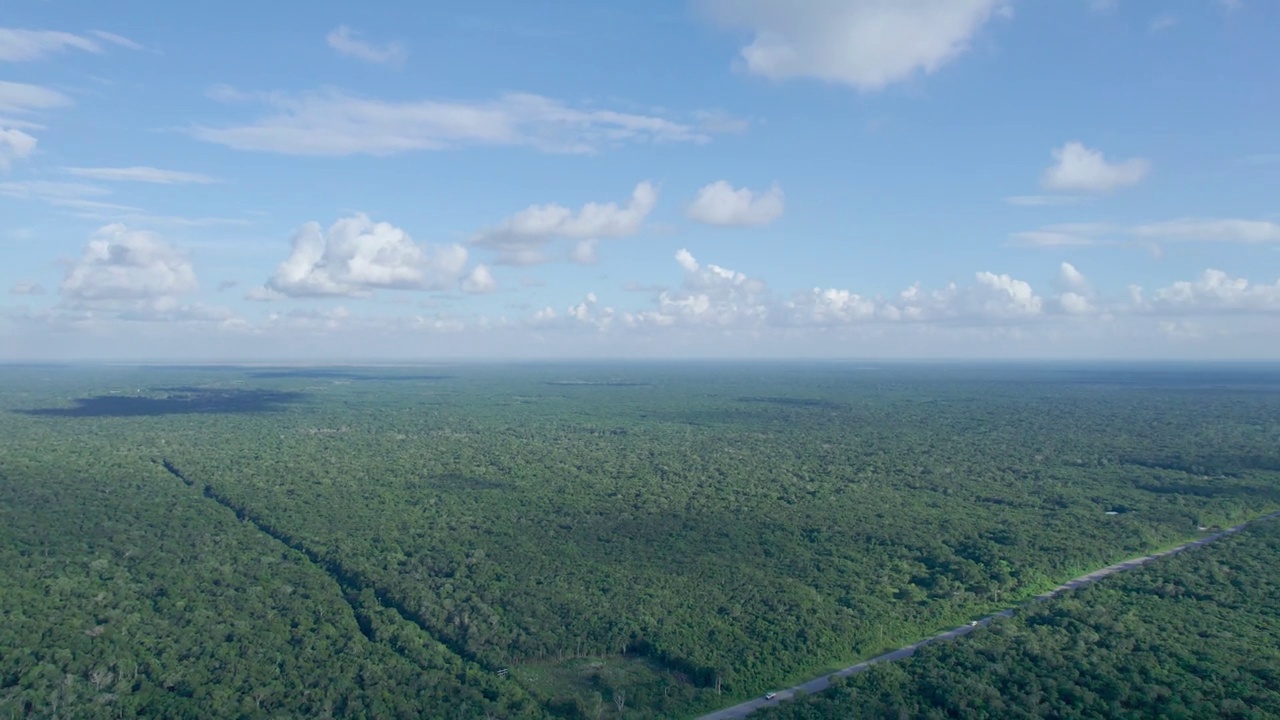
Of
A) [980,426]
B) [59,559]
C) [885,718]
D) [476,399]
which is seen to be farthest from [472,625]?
[476,399]

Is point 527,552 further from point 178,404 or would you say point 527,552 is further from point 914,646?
point 178,404

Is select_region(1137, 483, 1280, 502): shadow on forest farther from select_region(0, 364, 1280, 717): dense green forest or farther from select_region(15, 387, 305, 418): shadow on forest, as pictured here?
select_region(15, 387, 305, 418): shadow on forest

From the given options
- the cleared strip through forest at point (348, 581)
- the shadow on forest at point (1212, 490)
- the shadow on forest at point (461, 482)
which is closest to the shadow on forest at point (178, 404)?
the shadow on forest at point (461, 482)

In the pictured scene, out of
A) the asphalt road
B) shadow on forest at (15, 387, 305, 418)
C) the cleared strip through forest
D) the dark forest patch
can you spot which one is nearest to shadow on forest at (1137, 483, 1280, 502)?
the asphalt road

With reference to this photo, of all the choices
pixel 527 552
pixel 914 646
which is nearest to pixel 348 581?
pixel 527 552

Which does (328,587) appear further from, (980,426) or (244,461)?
(980,426)

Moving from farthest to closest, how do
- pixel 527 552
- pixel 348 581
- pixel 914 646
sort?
pixel 527 552
pixel 348 581
pixel 914 646

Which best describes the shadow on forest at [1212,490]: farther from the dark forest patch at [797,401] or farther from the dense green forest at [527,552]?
the dark forest patch at [797,401]
